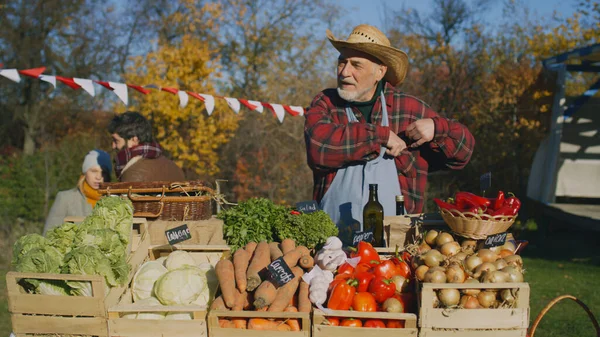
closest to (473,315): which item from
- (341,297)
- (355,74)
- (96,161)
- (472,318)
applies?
(472,318)

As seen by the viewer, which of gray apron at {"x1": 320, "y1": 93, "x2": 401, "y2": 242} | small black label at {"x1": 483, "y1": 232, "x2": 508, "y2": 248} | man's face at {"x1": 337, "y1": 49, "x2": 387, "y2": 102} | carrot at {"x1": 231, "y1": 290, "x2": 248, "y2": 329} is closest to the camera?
carrot at {"x1": 231, "y1": 290, "x2": 248, "y2": 329}

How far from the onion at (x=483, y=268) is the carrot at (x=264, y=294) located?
101 cm

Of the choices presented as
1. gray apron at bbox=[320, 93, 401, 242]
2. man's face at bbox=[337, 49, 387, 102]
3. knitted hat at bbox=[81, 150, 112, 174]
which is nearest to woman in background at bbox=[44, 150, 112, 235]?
knitted hat at bbox=[81, 150, 112, 174]

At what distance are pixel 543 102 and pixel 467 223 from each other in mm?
9956

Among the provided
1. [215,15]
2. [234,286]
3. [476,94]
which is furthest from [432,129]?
[215,15]

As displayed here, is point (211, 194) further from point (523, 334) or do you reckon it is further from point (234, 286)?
point (523, 334)

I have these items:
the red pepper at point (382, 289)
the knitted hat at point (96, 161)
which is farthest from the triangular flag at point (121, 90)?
the red pepper at point (382, 289)

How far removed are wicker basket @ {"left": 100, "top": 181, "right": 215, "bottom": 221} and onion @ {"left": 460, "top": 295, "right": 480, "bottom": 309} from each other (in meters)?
1.89

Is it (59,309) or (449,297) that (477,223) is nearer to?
(449,297)

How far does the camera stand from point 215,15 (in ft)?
65.4

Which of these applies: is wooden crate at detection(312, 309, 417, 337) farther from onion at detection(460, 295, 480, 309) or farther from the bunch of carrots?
onion at detection(460, 295, 480, 309)

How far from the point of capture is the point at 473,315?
283cm

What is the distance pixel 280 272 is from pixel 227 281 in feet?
0.95

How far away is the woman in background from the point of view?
5.90 m
